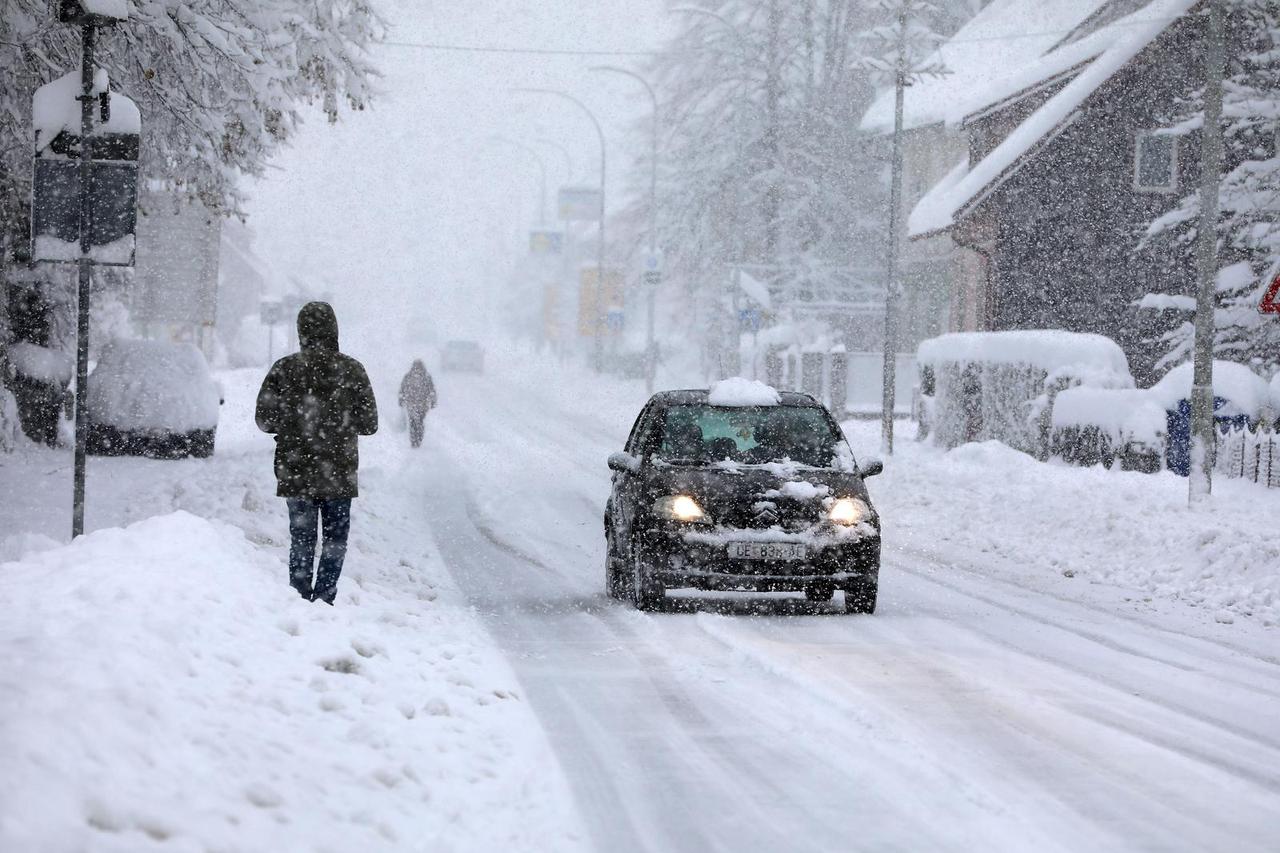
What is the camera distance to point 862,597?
11078mm

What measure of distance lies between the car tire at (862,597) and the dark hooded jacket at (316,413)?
3668 mm

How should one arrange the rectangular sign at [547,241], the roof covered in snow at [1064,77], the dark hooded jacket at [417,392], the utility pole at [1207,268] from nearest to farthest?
the utility pole at [1207,268] < the dark hooded jacket at [417,392] < the roof covered in snow at [1064,77] < the rectangular sign at [547,241]

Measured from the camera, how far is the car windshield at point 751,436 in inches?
456

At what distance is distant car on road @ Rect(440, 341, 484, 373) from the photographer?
240 ft

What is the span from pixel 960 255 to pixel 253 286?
61.1m

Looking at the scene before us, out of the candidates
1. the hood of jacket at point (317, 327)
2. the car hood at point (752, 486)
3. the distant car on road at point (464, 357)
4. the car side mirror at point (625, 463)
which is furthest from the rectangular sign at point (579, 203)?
the hood of jacket at point (317, 327)

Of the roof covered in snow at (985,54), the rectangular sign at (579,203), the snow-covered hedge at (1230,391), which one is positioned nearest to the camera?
the snow-covered hedge at (1230,391)

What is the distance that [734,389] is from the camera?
39.9 feet

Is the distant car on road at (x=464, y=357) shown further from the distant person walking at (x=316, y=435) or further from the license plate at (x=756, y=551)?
the distant person walking at (x=316, y=435)

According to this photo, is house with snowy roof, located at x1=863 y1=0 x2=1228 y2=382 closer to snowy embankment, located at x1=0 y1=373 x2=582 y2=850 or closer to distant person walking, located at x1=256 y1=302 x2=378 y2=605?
distant person walking, located at x1=256 y1=302 x2=378 y2=605

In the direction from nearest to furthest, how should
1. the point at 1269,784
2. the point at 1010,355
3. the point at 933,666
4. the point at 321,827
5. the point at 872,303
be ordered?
the point at 321,827, the point at 1269,784, the point at 933,666, the point at 1010,355, the point at 872,303

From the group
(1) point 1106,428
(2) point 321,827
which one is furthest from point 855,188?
(2) point 321,827

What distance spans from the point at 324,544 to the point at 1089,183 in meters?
27.3

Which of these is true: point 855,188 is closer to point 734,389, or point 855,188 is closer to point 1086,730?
point 734,389
